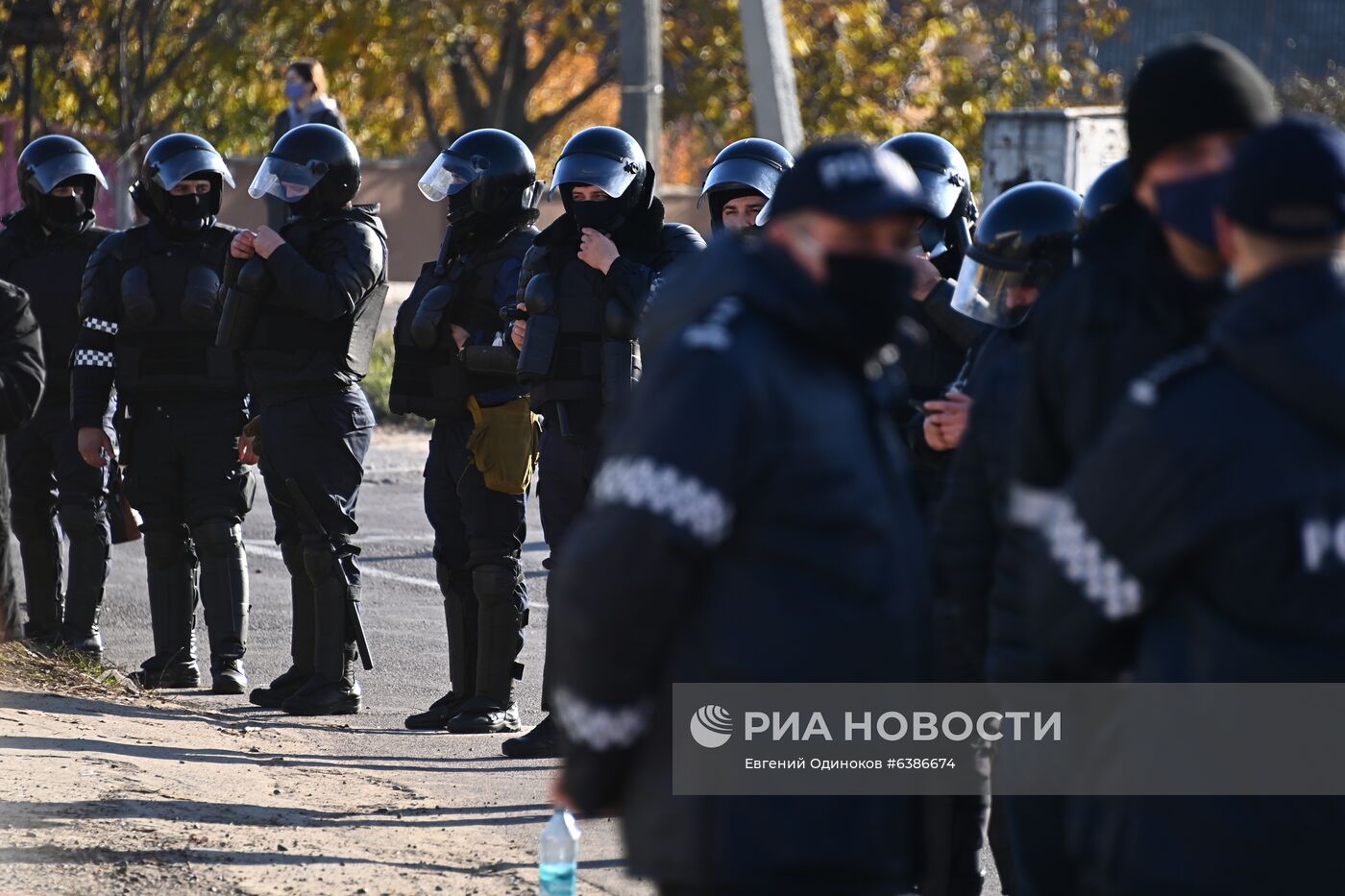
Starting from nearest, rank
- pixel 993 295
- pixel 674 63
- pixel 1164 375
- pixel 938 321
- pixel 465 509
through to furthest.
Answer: pixel 1164 375
pixel 993 295
pixel 938 321
pixel 465 509
pixel 674 63

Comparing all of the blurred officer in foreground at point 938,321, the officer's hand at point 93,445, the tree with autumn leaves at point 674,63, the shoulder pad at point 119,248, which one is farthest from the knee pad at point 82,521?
the tree with autumn leaves at point 674,63

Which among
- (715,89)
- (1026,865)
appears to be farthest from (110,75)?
(1026,865)

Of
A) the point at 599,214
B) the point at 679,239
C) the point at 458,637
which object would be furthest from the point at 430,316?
the point at 458,637

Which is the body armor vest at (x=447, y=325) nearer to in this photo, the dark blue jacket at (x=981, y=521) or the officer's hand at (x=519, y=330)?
the officer's hand at (x=519, y=330)

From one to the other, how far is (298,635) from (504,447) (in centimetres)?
130

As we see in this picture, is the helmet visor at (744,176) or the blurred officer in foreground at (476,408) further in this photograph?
the blurred officer in foreground at (476,408)

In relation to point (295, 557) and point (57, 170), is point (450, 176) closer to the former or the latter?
point (295, 557)

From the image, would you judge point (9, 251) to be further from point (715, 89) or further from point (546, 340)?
point (715, 89)

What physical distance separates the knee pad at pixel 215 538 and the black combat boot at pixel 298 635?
0.27 metres

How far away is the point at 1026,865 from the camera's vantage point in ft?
11.1

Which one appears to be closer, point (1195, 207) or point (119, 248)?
point (1195, 207)

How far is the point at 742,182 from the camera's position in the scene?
6.61 m

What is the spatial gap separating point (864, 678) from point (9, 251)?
21.8ft

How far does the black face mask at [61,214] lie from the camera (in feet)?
27.8
